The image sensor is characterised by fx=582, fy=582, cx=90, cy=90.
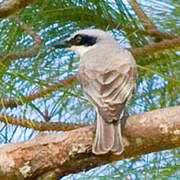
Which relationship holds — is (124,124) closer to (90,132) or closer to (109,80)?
(90,132)

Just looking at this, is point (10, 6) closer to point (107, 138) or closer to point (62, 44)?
point (62, 44)

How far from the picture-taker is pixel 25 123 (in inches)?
82.9

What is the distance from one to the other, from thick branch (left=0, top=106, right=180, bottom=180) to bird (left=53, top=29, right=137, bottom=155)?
1.6 inches

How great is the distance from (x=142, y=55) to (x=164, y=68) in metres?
0.14

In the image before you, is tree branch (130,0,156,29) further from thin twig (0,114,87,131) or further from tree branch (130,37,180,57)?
thin twig (0,114,87,131)

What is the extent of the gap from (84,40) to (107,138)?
0.77 m

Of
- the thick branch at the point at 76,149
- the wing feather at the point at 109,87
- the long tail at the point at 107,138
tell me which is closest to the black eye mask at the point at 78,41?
the wing feather at the point at 109,87

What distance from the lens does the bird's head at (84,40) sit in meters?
2.34

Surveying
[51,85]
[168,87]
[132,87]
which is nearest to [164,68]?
[168,87]

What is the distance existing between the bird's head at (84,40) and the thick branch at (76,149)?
24.6 inches

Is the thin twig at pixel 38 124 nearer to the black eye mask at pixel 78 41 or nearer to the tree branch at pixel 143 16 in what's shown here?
the black eye mask at pixel 78 41

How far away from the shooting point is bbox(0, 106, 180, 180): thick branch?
1.71 meters

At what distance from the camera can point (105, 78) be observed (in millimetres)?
2080

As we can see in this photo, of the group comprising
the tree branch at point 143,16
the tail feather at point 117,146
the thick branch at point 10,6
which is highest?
the thick branch at point 10,6
